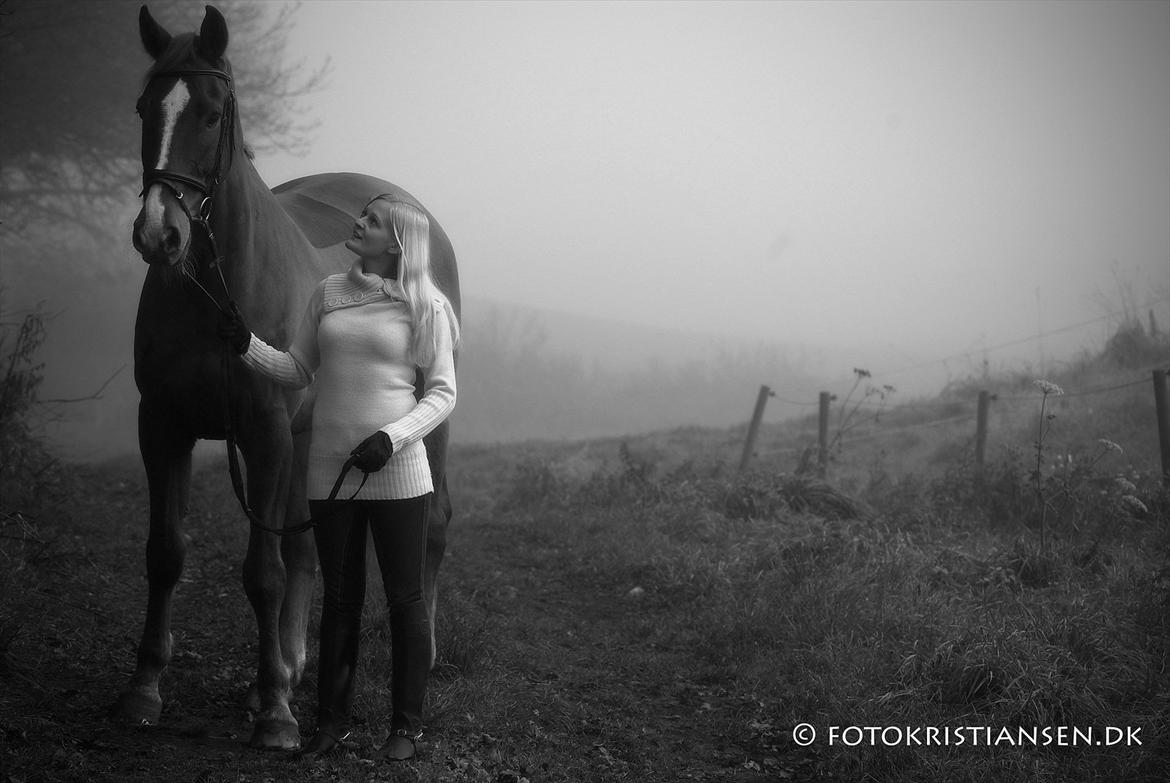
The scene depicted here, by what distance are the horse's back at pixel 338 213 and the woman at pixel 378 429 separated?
4.30 ft

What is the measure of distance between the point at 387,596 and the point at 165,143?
5.69ft

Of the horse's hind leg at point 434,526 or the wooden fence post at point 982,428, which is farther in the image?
the wooden fence post at point 982,428

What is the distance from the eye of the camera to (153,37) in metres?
2.86

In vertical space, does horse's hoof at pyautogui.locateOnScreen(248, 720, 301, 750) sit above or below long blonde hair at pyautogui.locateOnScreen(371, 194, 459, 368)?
below

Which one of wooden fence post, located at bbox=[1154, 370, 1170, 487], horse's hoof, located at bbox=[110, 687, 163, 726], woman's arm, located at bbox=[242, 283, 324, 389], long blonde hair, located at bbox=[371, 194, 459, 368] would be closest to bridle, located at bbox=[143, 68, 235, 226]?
woman's arm, located at bbox=[242, 283, 324, 389]

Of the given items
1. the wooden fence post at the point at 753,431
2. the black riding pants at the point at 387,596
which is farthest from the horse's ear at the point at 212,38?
the wooden fence post at the point at 753,431

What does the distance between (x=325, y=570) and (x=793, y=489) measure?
6062mm

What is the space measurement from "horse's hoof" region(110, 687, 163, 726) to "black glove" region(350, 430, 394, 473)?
1.37 meters

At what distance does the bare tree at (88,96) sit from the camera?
8.33 meters

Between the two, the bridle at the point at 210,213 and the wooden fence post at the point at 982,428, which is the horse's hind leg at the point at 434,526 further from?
the wooden fence post at the point at 982,428

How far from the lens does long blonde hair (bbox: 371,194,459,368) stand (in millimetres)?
2709

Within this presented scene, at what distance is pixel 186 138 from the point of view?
267cm

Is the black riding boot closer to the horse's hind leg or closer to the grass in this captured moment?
the grass

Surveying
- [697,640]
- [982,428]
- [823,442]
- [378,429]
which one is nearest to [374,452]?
[378,429]
